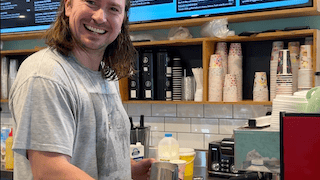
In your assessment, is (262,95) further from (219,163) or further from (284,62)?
(219,163)

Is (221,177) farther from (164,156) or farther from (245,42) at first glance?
(245,42)

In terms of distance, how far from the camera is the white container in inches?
92.5

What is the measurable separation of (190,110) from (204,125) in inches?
6.6

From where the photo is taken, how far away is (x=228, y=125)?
2809 millimetres

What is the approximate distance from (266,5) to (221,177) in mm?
1177

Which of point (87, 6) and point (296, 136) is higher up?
point (87, 6)

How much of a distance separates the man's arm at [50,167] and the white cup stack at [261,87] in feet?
5.60

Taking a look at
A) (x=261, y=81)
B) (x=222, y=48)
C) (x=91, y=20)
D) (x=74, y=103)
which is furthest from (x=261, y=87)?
(x=74, y=103)

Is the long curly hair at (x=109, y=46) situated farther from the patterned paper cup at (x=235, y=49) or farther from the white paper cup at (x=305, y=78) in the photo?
the white paper cup at (x=305, y=78)

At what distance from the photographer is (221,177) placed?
2354mm

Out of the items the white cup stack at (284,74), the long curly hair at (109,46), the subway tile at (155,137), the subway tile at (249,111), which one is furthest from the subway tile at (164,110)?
the long curly hair at (109,46)

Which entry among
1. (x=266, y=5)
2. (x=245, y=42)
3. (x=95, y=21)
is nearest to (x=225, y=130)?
(x=245, y=42)

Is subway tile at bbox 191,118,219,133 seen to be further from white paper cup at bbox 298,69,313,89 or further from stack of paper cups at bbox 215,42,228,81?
white paper cup at bbox 298,69,313,89

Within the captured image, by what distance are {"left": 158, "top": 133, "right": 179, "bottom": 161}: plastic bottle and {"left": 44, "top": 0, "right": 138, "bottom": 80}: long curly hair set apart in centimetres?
79
